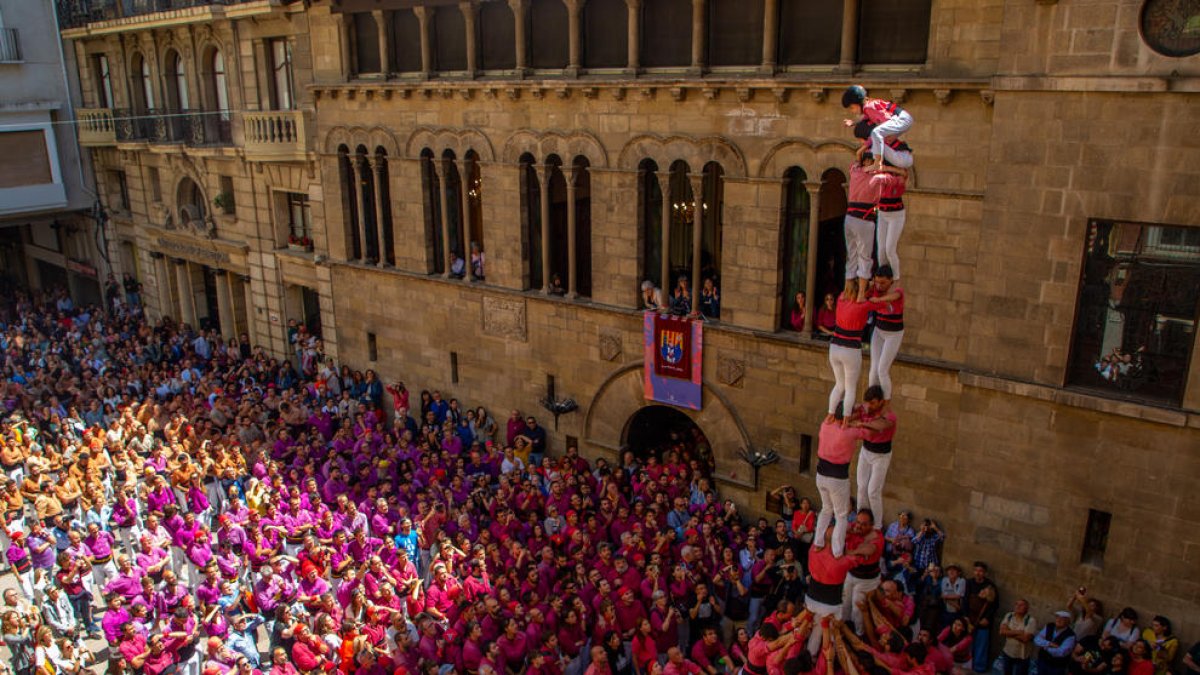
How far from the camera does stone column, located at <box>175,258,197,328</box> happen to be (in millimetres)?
31359

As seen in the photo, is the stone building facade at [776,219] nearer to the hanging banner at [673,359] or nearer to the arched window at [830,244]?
the arched window at [830,244]

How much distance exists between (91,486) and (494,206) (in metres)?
9.64

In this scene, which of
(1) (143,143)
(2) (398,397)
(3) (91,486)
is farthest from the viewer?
(1) (143,143)

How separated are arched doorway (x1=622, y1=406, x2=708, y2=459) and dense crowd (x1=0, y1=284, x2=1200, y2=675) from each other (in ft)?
0.38

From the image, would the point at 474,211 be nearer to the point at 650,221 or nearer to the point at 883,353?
the point at 650,221

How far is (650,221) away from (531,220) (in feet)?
10.1

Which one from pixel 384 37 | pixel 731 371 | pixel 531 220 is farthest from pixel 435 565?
pixel 384 37

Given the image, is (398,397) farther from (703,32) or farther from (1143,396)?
(1143,396)

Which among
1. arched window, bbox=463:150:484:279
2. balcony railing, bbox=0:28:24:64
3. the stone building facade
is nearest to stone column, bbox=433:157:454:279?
the stone building facade

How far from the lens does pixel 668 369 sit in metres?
18.0

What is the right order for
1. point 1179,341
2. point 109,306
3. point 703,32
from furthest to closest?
point 109,306, point 703,32, point 1179,341

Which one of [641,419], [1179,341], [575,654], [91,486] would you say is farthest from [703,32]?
[91,486]

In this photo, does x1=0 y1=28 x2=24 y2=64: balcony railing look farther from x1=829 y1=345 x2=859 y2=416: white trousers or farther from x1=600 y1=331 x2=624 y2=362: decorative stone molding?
x1=829 y1=345 x2=859 y2=416: white trousers

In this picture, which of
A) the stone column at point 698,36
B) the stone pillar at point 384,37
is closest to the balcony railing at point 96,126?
the stone pillar at point 384,37
